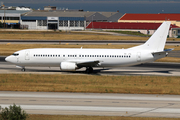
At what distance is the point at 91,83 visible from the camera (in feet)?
131

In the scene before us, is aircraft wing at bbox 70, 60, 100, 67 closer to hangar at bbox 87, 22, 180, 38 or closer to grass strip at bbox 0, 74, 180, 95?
grass strip at bbox 0, 74, 180, 95

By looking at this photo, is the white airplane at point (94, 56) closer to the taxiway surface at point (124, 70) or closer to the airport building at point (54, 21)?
the taxiway surface at point (124, 70)

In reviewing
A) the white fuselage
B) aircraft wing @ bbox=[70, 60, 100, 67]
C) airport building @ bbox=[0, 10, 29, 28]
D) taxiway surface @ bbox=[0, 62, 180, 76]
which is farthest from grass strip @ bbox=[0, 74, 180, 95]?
airport building @ bbox=[0, 10, 29, 28]

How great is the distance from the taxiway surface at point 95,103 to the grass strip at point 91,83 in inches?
77.9

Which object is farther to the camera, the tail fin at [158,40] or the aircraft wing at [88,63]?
the tail fin at [158,40]

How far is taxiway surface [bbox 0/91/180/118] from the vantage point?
27.7 metres

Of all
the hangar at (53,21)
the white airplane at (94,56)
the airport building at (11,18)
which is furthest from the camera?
the airport building at (11,18)

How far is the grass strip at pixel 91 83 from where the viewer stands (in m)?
36.4

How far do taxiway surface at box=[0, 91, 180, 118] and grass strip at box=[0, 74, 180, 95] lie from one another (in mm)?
1980

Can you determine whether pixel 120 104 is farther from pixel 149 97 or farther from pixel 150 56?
pixel 150 56

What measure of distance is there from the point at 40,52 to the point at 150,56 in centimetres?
1829

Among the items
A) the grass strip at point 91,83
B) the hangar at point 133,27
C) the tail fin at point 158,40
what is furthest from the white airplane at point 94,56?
the hangar at point 133,27

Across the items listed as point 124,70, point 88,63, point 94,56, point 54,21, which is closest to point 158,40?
point 124,70

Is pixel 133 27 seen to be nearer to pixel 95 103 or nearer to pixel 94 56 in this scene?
pixel 94 56
